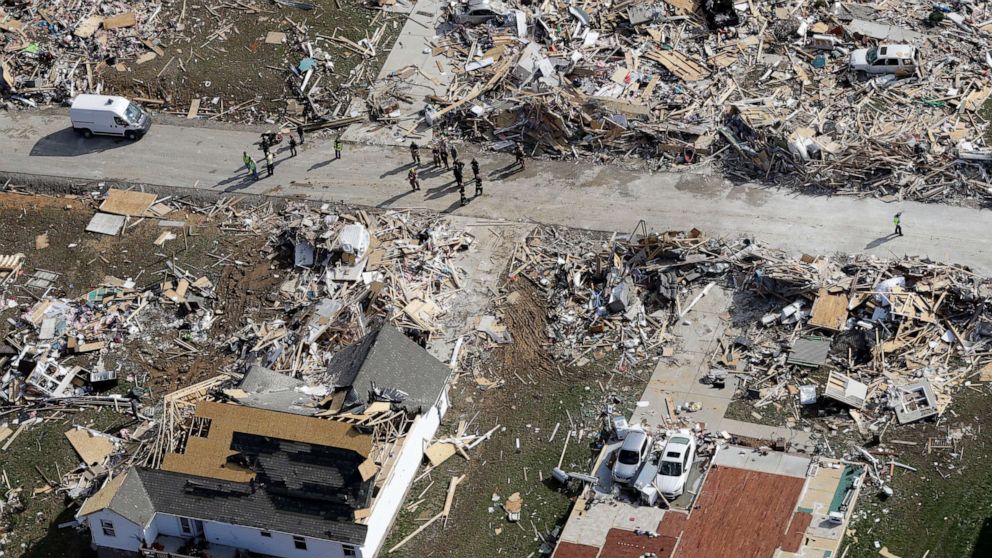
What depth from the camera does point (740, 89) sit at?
56.5 metres

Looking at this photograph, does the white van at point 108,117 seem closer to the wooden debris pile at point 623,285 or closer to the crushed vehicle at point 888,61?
the wooden debris pile at point 623,285

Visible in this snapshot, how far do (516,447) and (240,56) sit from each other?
2617 cm

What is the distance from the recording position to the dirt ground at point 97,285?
44.6 m

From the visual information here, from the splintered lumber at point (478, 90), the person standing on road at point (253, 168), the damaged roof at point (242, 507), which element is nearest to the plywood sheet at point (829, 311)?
the damaged roof at point (242, 507)

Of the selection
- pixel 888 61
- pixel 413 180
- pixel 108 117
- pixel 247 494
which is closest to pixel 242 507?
pixel 247 494

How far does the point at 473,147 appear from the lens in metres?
56.5

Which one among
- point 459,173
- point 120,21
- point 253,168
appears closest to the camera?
point 459,173

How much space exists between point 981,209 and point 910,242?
11.4 feet

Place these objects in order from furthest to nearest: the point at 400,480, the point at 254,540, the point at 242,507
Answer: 1. the point at 400,480
2. the point at 254,540
3. the point at 242,507

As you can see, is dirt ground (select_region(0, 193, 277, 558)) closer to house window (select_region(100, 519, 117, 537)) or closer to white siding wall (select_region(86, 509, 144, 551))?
white siding wall (select_region(86, 509, 144, 551))

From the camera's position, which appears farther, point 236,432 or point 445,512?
point 445,512

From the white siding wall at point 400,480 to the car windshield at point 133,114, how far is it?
22.0 m

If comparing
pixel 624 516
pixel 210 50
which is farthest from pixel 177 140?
pixel 624 516

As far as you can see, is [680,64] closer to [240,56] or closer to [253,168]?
[253,168]
